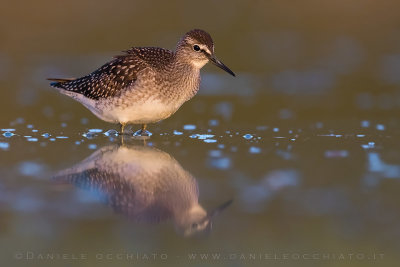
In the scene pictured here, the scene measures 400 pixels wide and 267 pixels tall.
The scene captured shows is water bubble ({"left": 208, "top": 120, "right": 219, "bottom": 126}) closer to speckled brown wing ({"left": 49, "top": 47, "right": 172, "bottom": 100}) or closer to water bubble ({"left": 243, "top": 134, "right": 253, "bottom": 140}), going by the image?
water bubble ({"left": 243, "top": 134, "right": 253, "bottom": 140})

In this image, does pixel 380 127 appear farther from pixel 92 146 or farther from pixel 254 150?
pixel 92 146

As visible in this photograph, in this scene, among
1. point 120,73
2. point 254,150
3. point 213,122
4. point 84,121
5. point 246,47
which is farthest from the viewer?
point 246,47

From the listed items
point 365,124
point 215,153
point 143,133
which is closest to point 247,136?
point 215,153

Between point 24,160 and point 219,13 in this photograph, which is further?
point 219,13

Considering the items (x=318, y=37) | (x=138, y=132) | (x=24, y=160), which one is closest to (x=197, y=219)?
(x=24, y=160)

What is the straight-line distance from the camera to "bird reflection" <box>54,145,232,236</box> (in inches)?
257

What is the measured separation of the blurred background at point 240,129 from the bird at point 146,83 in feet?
1.37

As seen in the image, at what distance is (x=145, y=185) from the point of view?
740 centimetres

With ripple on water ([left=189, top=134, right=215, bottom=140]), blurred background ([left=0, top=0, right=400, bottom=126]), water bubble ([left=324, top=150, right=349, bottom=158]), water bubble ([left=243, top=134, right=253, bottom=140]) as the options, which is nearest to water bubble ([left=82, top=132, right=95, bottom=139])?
ripple on water ([left=189, top=134, right=215, bottom=140])

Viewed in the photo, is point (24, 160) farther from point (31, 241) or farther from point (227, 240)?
point (227, 240)

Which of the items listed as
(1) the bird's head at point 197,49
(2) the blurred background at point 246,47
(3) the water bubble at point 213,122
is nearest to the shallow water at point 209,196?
(3) the water bubble at point 213,122

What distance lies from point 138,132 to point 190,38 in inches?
64.7

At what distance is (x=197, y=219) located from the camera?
6.46 metres

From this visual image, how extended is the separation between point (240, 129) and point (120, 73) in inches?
77.2
